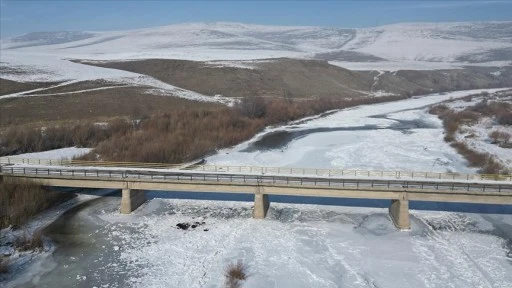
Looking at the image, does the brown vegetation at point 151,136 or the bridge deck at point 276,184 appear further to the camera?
the brown vegetation at point 151,136

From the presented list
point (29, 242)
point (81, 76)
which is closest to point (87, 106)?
point (81, 76)

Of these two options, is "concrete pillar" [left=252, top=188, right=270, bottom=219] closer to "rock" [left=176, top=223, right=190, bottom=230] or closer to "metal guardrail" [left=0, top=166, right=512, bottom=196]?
"metal guardrail" [left=0, top=166, right=512, bottom=196]

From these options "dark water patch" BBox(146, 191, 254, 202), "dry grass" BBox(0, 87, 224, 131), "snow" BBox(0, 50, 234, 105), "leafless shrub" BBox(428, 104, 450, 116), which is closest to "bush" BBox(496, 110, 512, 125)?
"leafless shrub" BBox(428, 104, 450, 116)

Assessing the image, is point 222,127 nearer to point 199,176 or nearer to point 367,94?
point 199,176

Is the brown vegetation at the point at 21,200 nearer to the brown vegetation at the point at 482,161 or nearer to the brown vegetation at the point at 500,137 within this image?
the brown vegetation at the point at 482,161

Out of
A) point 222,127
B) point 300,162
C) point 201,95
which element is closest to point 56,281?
point 300,162

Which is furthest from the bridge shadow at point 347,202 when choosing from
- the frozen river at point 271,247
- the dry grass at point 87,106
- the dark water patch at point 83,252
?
the dry grass at point 87,106

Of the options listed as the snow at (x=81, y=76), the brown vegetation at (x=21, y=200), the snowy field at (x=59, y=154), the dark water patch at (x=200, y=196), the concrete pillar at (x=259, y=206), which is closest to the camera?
the brown vegetation at (x=21, y=200)
